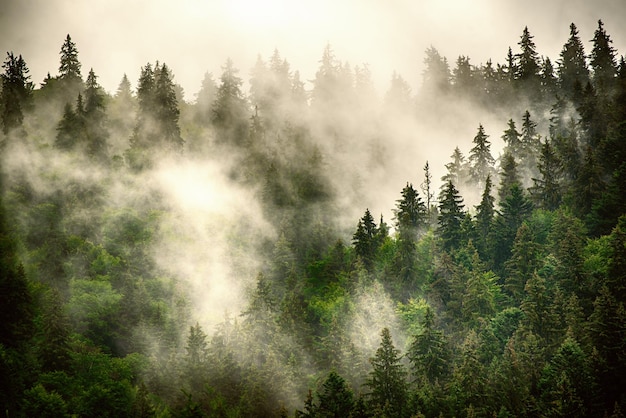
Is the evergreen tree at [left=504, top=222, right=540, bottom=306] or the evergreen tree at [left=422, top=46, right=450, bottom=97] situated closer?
the evergreen tree at [left=504, top=222, right=540, bottom=306]

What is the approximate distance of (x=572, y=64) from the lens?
371 ft

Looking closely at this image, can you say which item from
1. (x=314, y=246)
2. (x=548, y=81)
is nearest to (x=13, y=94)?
(x=314, y=246)

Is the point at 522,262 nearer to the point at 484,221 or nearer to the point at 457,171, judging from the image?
the point at 484,221

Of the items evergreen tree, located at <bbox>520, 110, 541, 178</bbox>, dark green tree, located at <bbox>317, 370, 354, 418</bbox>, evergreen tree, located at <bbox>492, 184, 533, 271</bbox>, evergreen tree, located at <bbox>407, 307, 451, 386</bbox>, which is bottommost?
dark green tree, located at <bbox>317, 370, 354, 418</bbox>

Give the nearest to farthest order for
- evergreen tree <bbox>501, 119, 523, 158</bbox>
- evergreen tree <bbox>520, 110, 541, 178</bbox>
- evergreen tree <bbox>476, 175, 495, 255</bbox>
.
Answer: evergreen tree <bbox>476, 175, 495, 255</bbox> < evergreen tree <bbox>520, 110, 541, 178</bbox> < evergreen tree <bbox>501, 119, 523, 158</bbox>

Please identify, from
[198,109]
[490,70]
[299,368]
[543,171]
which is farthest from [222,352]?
[490,70]

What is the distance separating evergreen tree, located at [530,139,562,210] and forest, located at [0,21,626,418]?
11.6 inches

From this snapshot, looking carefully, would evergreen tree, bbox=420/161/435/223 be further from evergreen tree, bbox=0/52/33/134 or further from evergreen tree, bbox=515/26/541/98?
evergreen tree, bbox=0/52/33/134

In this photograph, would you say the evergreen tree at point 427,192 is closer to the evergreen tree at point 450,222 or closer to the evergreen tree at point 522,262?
the evergreen tree at point 450,222

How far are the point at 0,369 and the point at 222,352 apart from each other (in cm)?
2364

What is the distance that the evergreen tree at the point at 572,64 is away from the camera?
112m

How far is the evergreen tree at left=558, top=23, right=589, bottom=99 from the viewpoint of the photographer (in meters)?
112

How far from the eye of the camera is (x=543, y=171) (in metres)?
89.4

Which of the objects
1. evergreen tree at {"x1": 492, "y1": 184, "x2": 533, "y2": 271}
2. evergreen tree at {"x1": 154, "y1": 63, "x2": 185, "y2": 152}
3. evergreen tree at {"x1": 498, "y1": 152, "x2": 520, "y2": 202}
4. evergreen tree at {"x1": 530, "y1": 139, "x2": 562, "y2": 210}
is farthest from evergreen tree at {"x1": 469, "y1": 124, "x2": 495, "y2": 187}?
evergreen tree at {"x1": 154, "y1": 63, "x2": 185, "y2": 152}
